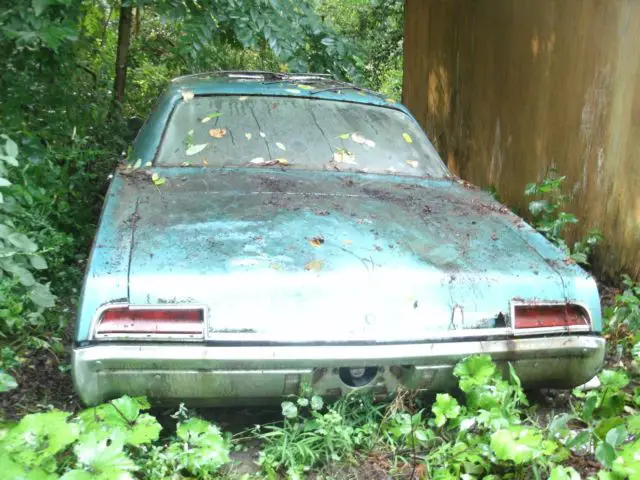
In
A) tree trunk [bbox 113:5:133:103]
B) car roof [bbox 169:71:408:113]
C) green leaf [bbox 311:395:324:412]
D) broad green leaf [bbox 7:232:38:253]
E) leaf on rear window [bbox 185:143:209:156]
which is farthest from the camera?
tree trunk [bbox 113:5:133:103]

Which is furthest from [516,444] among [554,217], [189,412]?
[554,217]

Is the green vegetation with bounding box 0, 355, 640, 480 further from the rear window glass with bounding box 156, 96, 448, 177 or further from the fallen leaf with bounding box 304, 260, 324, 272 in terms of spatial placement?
the rear window glass with bounding box 156, 96, 448, 177

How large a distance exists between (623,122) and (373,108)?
1866 mm

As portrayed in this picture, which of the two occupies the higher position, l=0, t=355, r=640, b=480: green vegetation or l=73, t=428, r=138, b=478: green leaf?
l=73, t=428, r=138, b=478: green leaf

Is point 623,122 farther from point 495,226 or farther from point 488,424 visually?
point 488,424

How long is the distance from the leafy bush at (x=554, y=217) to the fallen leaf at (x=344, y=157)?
1606 millimetres

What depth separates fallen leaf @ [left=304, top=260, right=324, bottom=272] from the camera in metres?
2.21

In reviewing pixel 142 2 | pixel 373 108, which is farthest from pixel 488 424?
pixel 142 2

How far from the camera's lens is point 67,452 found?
2.18 metres

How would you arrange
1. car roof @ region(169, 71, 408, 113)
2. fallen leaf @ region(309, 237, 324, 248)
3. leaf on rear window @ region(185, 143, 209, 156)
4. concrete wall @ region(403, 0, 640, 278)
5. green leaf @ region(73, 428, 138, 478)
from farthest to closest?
concrete wall @ region(403, 0, 640, 278), car roof @ region(169, 71, 408, 113), leaf on rear window @ region(185, 143, 209, 156), fallen leaf @ region(309, 237, 324, 248), green leaf @ region(73, 428, 138, 478)

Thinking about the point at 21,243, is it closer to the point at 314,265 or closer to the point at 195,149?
the point at 195,149

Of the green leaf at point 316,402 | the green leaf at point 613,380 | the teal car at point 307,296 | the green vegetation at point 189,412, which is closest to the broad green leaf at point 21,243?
the green vegetation at point 189,412

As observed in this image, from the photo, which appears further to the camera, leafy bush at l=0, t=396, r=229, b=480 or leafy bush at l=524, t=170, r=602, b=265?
leafy bush at l=524, t=170, r=602, b=265

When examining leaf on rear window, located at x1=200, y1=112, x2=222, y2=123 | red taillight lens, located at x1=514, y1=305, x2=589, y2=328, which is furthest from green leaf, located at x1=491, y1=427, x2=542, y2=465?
leaf on rear window, located at x1=200, y1=112, x2=222, y2=123
